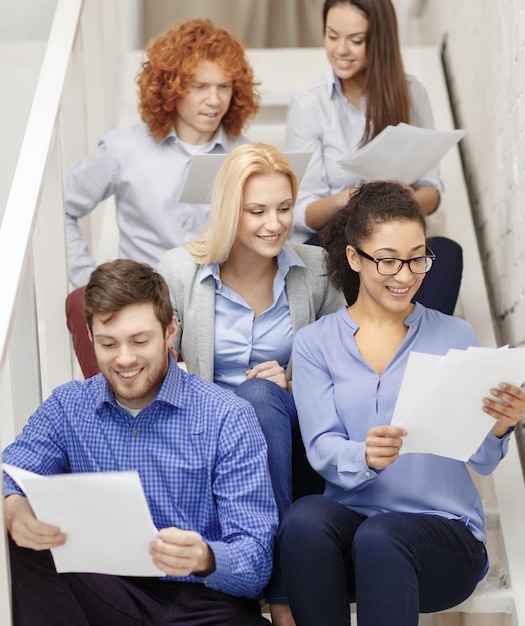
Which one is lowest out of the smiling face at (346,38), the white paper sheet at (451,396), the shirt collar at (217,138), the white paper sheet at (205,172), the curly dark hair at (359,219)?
the white paper sheet at (451,396)

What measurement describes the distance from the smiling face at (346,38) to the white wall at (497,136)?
12.9 inches

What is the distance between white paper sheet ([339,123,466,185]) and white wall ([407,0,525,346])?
0.19 meters

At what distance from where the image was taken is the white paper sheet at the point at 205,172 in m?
2.29

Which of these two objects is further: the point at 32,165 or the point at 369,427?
the point at 32,165

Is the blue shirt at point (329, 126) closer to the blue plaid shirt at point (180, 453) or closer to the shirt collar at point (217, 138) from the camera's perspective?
the shirt collar at point (217, 138)

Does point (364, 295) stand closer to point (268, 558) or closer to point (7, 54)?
point (268, 558)

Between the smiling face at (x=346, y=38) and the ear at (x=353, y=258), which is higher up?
the smiling face at (x=346, y=38)

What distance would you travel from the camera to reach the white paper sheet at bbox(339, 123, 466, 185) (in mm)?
2302

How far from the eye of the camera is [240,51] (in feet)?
8.66

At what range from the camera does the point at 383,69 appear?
270 cm

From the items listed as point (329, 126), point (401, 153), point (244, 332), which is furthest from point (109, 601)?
point (329, 126)

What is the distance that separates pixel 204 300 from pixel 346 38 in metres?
0.84

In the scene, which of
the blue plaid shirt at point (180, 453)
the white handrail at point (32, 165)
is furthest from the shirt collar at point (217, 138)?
the blue plaid shirt at point (180, 453)

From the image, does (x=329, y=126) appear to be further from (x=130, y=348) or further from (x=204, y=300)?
(x=130, y=348)
